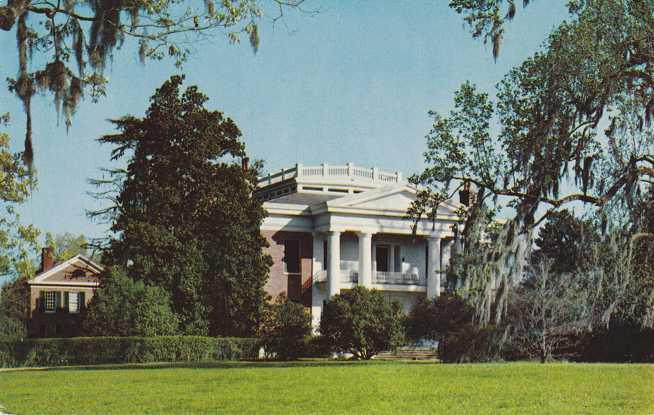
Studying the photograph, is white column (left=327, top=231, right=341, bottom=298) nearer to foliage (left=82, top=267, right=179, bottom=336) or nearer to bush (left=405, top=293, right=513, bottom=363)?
bush (left=405, top=293, right=513, bottom=363)

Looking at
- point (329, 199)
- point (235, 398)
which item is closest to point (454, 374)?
point (235, 398)

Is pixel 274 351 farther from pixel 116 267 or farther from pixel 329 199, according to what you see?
pixel 329 199

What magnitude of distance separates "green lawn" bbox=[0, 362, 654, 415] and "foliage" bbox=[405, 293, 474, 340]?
1269 centimetres

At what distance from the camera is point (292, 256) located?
146 ft

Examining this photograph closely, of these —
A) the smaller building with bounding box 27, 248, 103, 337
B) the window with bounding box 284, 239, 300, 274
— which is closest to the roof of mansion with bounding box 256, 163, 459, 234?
the window with bounding box 284, 239, 300, 274

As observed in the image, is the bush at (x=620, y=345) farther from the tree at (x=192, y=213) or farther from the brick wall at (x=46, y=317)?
the brick wall at (x=46, y=317)

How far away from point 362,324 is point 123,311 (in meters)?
8.35

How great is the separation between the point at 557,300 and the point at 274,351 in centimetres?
1287

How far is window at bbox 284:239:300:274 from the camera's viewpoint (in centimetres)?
4431

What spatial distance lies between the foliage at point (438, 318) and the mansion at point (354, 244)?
9.96 metres

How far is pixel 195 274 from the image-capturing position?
35.6 metres

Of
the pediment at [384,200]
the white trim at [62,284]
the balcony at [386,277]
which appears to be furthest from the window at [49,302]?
the pediment at [384,200]

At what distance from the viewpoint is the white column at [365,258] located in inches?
1715

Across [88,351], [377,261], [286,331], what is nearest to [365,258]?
[377,261]
